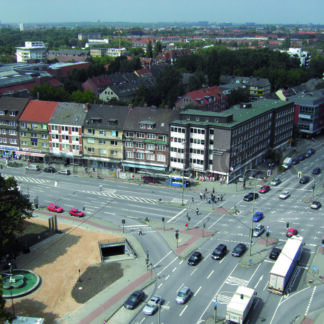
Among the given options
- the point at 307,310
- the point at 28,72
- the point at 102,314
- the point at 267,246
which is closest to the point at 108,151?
the point at 267,246

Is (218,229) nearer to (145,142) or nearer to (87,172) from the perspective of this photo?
(145,142)

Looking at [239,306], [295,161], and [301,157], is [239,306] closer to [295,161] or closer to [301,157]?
[295,161]

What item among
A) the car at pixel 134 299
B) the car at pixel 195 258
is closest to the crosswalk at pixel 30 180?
the car at pixel 195 258

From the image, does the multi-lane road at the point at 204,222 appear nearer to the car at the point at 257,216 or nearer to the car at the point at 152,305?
the car at the point at 152,305

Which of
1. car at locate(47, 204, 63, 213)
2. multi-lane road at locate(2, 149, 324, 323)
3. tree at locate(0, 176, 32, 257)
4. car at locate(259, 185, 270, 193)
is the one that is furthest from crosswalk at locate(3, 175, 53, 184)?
car at locate(259, 185, 270, 193)

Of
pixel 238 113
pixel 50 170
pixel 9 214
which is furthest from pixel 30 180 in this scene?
pixel 238 113

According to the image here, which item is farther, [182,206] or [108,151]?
[108,151]

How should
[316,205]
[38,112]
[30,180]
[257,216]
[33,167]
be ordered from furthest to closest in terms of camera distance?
[38,112] → [33,167] → [30,180] → [316,205] → [257,216]
